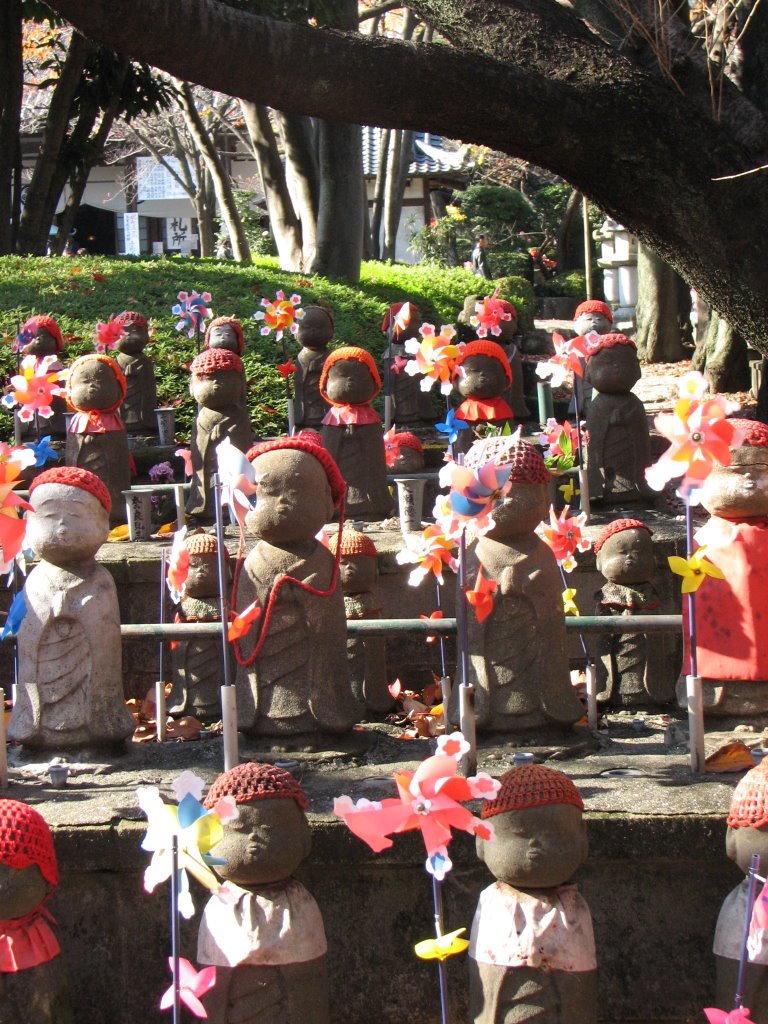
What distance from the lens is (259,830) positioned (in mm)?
3600

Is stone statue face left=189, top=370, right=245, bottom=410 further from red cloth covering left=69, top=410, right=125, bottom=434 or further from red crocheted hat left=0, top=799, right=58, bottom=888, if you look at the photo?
A: red crocheted hat left=0, top=799, right=58, bottom=888

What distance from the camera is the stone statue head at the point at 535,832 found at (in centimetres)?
357

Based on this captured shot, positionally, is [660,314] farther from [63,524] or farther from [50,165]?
[63,524]

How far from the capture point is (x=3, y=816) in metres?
3.64

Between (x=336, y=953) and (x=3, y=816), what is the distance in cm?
112

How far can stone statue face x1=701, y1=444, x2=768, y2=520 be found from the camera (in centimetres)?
482

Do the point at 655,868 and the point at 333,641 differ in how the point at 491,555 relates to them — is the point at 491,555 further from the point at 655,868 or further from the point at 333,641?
the point at 655,868

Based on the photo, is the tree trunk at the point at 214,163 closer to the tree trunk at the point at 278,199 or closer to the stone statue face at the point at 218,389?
Answer: the tree trunk at the point at 278,199

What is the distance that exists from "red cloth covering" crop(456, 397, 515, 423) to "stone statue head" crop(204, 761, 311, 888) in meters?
3.95

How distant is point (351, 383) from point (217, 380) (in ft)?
2.46

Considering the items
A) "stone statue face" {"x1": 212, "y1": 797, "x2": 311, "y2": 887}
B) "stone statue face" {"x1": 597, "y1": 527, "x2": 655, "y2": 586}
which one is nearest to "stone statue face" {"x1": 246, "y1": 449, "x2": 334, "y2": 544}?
"stone statue face" {"x1": 212, "y1": 797, "x2": 311, "y2": 887}

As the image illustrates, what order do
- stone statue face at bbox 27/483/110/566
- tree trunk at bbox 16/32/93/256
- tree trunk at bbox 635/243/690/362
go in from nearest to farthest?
stone statue face at bbox 27/483/110/566 → tree trunk at bbox 635/243/690/362 → tree trunk at bbox 16/32/93/256

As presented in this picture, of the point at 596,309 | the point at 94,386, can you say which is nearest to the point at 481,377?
the point at 596,309

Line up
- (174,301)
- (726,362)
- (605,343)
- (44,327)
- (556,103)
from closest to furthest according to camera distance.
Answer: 1. (556,103)
2. (605,343)
3. (44,327)
4. (174,301)
5. (726,362)
